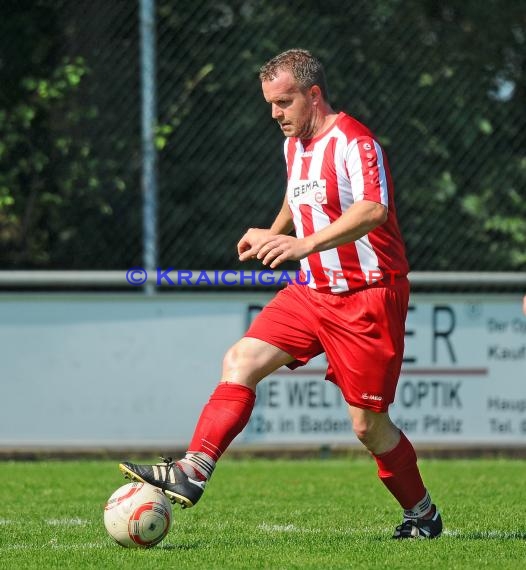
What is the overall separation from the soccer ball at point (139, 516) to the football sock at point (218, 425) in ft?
0.63

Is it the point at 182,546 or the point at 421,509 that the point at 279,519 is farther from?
the point at 182,546

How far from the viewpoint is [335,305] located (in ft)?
17.4

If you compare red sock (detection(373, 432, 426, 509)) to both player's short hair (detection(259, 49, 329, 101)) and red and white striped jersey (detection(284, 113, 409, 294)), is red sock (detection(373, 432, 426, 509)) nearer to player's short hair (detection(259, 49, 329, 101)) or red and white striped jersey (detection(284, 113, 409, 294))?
red and white striped jersey (detection(284, 113, 409, 294))

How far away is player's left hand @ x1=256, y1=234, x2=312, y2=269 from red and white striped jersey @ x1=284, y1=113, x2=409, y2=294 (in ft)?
1.45

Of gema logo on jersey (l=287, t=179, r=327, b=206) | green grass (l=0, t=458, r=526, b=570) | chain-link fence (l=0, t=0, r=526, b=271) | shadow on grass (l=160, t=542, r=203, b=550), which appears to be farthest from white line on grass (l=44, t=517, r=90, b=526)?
chain-link fence (l=0, t=0, r=526, b=271)

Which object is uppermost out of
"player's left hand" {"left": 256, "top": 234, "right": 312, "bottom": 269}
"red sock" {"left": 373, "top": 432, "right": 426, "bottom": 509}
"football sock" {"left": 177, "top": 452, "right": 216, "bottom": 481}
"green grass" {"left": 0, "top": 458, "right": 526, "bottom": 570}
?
"player's left hand" {"left": 256, "top": 234, "right": 312, "bottom": 269}

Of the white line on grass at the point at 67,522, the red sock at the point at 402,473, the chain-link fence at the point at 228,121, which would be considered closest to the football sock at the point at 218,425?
the red sock at the point at 402,473

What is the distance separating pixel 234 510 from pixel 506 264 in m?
4.42

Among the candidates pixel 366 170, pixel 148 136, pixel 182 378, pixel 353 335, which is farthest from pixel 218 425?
pixel 148 136

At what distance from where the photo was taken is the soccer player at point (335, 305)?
5.14 metres

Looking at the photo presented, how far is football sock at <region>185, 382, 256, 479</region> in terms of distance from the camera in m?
4.97

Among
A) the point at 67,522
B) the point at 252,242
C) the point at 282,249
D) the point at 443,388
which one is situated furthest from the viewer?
the point at 443,388

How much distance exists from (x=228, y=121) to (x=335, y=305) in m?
4.72

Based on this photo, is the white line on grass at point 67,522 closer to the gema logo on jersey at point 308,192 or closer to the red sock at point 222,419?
the red sock at point 222,419
